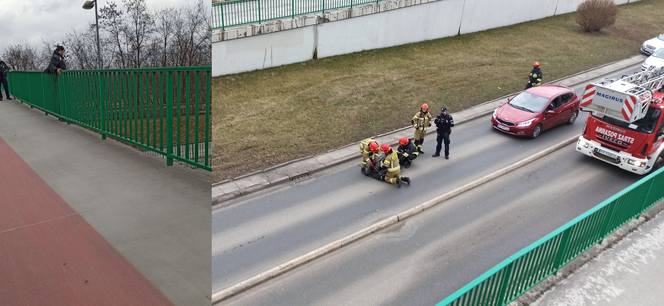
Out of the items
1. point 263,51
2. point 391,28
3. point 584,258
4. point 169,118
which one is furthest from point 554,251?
point 391,28

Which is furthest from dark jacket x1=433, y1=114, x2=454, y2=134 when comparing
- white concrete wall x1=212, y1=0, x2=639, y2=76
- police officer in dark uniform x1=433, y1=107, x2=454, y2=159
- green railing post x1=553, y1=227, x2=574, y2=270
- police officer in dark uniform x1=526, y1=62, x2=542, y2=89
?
white concrete wall x1=212, y1=0, x2=639, y2=76

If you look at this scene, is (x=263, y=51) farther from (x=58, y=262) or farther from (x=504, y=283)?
(x=58, y=262)

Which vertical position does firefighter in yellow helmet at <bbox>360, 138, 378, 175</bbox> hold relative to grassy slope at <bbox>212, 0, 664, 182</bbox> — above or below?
below

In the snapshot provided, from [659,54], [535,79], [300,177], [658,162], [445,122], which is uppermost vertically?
[659,54]

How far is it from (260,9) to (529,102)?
10165mm

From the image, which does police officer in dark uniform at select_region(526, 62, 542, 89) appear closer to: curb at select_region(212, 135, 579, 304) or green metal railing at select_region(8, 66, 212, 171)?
curb at select_region(212, 135, 579, 304)

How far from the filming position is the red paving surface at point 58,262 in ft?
11.0

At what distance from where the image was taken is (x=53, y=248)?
13.1 feet

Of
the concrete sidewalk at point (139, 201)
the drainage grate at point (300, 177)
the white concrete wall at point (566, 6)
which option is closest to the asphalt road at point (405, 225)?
the drainage grate at point (300, 177)

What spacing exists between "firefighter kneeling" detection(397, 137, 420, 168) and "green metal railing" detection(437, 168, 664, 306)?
4.57 m

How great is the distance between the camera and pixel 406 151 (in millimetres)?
11680

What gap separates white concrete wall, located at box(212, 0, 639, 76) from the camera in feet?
58.9

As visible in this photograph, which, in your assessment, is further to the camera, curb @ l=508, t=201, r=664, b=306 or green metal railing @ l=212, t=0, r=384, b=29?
green metal railing @ l=212, t=0, r=384, b=29

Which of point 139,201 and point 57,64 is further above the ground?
point 57,64
